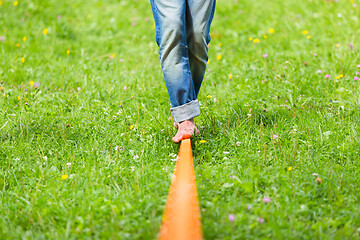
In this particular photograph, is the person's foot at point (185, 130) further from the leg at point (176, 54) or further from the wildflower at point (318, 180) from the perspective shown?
the wildflower at point (318, 180)

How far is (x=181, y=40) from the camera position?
2.65 metres

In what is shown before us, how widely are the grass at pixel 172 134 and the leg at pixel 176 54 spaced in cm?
22

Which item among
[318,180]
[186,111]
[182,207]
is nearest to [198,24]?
[186,111]

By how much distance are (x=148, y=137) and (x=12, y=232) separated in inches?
44.3

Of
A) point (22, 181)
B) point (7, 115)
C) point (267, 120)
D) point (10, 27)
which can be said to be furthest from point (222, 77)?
point (10, 27)

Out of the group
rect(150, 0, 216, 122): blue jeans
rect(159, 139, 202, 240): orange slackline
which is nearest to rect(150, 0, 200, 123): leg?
rect(150, 0, 216, 122): blue jeans

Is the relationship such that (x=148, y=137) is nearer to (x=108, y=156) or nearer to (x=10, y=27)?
(x=108, y=156)

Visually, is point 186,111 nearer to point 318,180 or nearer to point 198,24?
point 198,24

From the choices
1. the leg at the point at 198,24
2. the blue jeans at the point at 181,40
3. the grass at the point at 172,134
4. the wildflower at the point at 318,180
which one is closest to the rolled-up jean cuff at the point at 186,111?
the blue jeans at the point at 181,40

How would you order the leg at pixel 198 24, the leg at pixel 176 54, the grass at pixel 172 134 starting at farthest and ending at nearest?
the leg at pixel 198 24 → the leg at pixel 176 54 → the grass at pixel 172 134

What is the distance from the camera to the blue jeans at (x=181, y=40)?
2.62m

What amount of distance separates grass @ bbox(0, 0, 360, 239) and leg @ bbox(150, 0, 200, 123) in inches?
8.6

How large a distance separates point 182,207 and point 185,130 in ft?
3.03

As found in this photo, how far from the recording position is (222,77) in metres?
4.04
